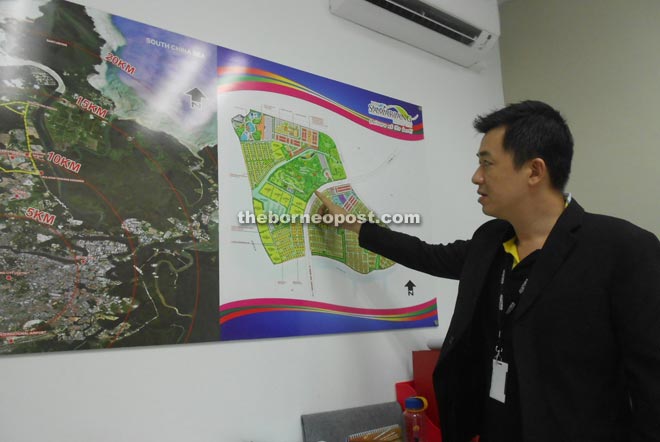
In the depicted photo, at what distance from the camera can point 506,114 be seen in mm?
1360

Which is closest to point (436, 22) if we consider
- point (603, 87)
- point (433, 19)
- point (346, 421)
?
point (433, 19)

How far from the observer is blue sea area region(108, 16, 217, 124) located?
1.44 metres

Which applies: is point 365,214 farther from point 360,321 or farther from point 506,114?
point 506,114

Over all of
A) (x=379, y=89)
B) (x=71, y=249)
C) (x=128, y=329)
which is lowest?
(x=128, y=329)

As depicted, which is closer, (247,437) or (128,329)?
(128,329)

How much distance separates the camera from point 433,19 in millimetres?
2176

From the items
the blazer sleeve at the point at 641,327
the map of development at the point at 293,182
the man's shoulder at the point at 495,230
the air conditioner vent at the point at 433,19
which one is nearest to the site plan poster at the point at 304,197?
the map of development at the point at 293,182

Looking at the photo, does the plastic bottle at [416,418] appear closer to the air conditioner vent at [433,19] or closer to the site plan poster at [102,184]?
the site plan poster at [102,184]

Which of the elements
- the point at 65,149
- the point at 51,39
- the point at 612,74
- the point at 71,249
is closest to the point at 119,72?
the point at 51,39

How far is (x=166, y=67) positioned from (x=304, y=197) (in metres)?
0.68

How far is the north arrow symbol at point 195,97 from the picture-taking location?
1541mm

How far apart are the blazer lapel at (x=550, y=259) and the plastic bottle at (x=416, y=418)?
0.73 m

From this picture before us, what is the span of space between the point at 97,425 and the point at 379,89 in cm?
175

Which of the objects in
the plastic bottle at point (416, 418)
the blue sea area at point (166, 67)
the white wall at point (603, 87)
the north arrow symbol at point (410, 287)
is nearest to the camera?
the blue sea area at point (166, 67)
